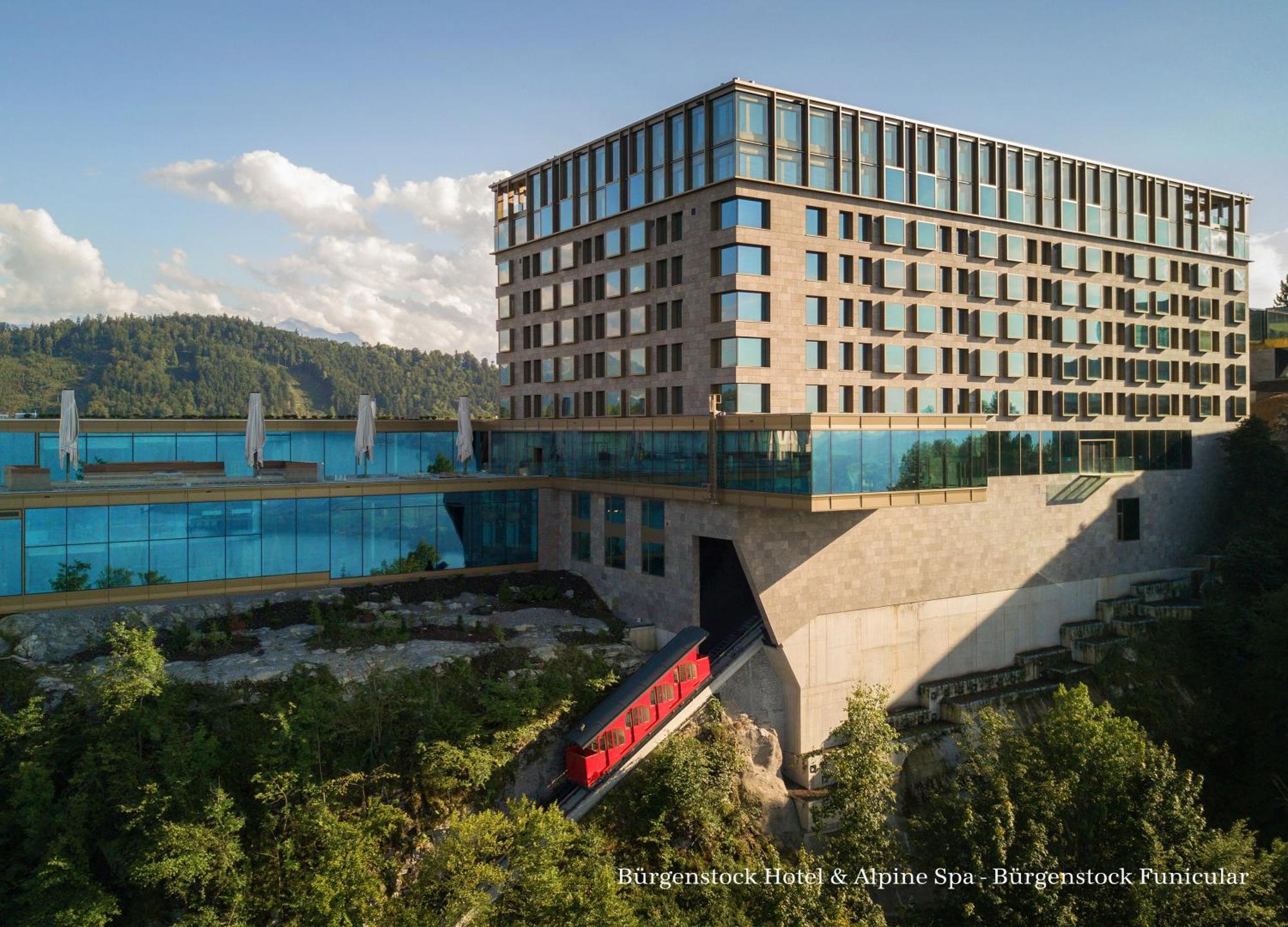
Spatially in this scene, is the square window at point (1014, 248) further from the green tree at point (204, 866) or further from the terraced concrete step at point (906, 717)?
the green tree at point (204, 866)

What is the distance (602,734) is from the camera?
1268 inches

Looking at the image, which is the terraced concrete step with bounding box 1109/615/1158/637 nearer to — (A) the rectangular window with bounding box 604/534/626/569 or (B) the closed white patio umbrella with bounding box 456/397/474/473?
(A) the rectangular window with bounding box 604/534/626/569

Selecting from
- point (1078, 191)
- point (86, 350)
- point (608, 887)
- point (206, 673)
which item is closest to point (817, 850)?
point (608, 887)

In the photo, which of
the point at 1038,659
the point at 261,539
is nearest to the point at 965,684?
the point at 1038,659

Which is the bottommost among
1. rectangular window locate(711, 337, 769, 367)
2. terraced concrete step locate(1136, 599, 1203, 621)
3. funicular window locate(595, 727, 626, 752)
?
funicular window locate(595, 727, 626, 752)

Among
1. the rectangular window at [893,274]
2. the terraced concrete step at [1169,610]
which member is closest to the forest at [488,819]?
the terraced concrete step at [1169,610]

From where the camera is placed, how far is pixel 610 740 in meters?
32.6

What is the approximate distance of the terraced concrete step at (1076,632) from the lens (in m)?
51.5

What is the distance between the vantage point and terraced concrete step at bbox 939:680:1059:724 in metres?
43.7

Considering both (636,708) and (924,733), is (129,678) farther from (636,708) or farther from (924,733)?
(924,733)

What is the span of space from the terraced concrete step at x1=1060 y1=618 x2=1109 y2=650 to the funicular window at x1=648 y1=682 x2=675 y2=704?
29.1m

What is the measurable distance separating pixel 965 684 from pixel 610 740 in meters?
22.1

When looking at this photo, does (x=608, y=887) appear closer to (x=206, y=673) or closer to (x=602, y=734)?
(x=602, y=734)

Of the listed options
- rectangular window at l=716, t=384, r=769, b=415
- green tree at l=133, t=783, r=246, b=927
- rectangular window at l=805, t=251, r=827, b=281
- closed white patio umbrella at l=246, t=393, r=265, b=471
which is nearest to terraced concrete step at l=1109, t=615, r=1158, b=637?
rectangular window at l=716, t=384, r=769, b=415
